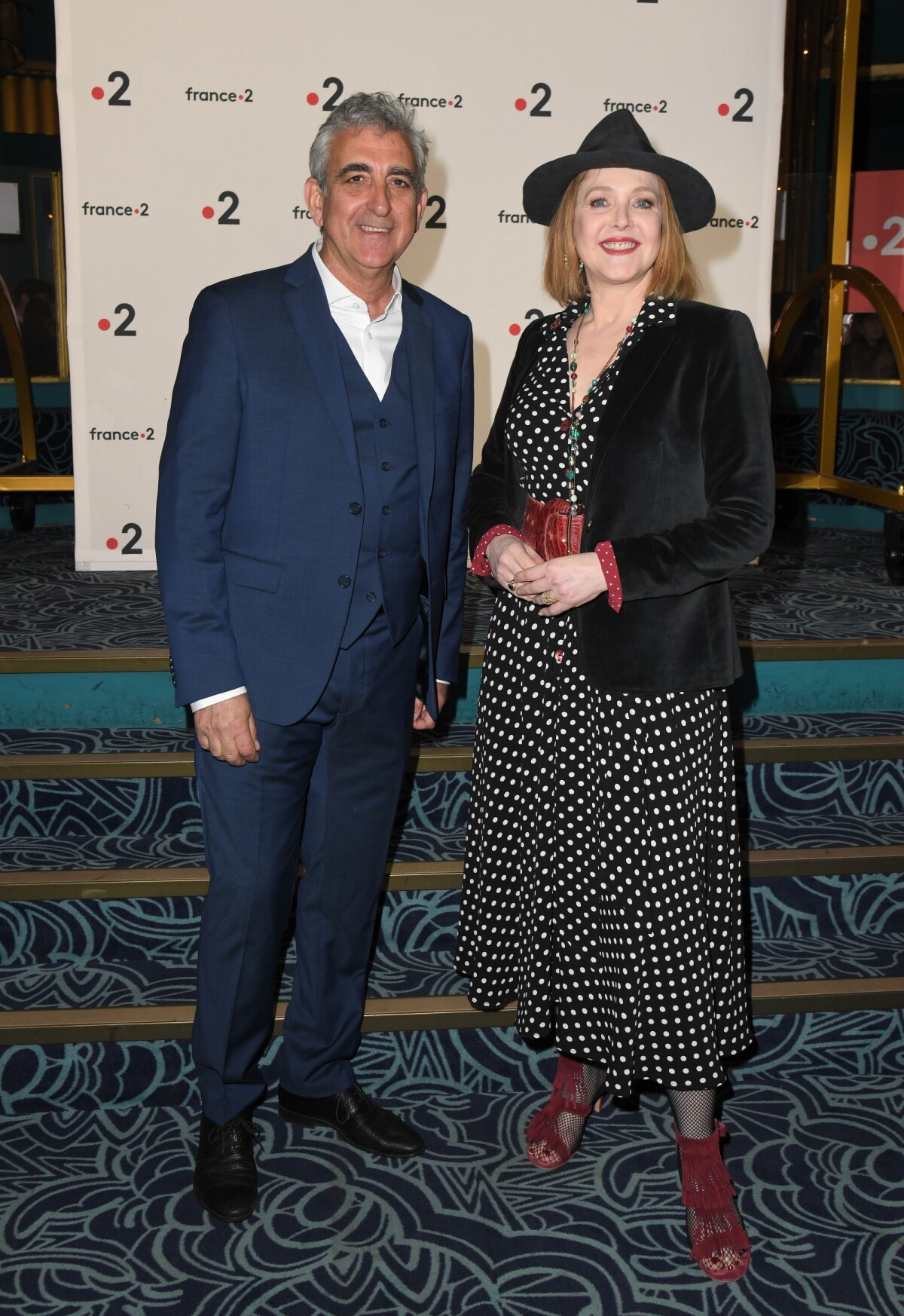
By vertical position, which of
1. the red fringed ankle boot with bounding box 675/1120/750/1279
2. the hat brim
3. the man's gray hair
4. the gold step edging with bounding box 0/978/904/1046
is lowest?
the red fringed ankle boot with bounding box 675/1120/750/1279

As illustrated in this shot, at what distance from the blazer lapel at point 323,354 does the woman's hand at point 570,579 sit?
0.32 metres

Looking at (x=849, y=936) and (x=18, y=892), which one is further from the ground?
(x=18, y=892)

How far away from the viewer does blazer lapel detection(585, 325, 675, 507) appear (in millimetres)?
1834

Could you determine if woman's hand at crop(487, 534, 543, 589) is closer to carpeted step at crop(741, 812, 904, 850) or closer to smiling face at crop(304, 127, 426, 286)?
smiling face at crop(304, 127, 426, 286)

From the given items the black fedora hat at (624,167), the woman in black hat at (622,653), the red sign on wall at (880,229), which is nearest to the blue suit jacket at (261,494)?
the woman in black hat at (622,653)

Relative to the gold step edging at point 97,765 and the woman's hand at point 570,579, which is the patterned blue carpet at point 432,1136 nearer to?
the gold step edging at point 97,765

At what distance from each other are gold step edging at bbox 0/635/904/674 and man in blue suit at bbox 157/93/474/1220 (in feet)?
3.76

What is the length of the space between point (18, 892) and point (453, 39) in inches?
120

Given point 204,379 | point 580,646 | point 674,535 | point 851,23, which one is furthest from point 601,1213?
point 851,23

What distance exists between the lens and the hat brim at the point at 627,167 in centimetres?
Answer: 183

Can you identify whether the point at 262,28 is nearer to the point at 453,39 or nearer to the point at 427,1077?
the point at 453,39

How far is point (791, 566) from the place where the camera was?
4590 millimetres

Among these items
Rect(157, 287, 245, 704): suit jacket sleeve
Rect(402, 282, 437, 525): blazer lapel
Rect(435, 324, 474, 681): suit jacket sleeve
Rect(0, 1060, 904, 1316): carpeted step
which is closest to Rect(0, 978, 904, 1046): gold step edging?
Rect(0, 1060, 904, 1316): carpeted step

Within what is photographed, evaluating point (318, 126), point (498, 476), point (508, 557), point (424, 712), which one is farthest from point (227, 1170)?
point (318, 126)
